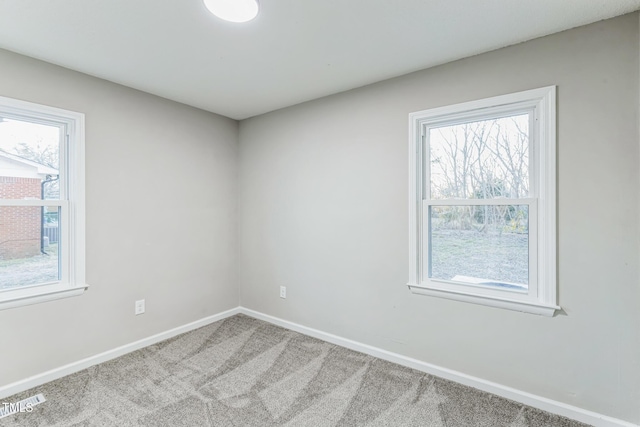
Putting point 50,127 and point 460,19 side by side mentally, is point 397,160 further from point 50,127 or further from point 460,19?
point 50,127

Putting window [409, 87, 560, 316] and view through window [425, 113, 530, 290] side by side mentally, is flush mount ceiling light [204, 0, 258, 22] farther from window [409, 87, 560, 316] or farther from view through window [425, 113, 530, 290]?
view through window [425, 113, 530, 290]

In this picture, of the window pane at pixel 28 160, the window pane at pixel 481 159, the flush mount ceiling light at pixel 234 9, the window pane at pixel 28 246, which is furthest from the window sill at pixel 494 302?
the window pane at pixel 28 160

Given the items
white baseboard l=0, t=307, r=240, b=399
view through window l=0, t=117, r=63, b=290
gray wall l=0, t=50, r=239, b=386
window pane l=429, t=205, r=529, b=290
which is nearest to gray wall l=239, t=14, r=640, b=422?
window pane l=429, t=205, r=529, b=290

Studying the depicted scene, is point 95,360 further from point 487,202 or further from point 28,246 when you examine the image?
point 487,202

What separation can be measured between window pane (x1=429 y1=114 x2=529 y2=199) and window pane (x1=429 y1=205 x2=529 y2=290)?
123mm

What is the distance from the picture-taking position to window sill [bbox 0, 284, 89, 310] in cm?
208

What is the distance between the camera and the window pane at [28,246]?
84.7 inches

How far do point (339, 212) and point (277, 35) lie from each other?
4.86ft

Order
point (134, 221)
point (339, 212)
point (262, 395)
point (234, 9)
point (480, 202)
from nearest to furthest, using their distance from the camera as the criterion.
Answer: point (234, 9), point (262, 395), point (480, 202), point (134, 221), point (339, 212)

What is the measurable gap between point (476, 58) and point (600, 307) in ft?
5.58

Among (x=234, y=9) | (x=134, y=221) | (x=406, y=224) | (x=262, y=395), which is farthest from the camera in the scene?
(x=134, y=221)

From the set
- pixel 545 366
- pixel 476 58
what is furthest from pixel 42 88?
pixel 545 366

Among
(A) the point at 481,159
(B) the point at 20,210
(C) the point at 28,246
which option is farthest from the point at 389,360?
(B) the point at 20,210

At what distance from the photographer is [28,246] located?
2.24m
